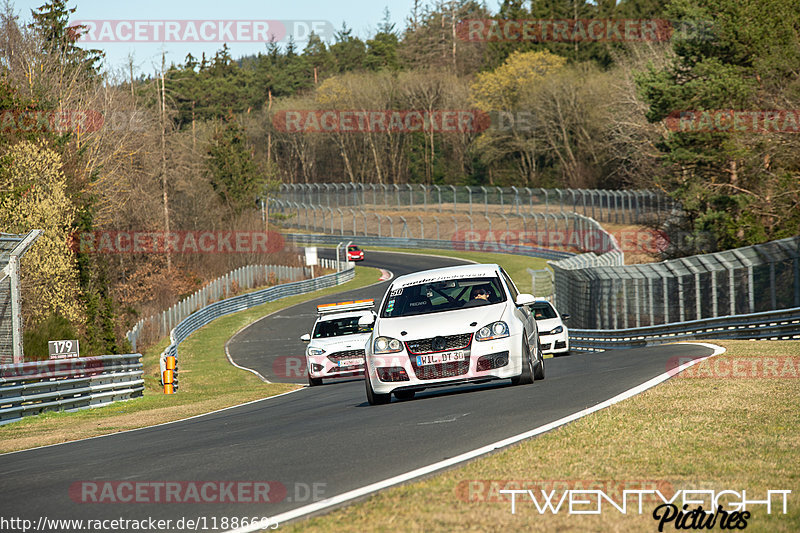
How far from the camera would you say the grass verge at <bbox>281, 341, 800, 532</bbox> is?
18.9 feet

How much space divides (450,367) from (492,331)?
73 cm

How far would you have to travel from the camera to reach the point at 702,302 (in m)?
29.0

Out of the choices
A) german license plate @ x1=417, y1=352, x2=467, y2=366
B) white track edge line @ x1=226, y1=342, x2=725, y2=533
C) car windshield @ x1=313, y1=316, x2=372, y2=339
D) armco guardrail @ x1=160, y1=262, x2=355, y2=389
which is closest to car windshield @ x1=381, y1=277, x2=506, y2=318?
german license plate @ x1=417, y1=352, x2=467, y2=366

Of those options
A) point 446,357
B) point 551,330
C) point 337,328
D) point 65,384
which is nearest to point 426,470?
point 446,357

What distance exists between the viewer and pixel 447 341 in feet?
41.2

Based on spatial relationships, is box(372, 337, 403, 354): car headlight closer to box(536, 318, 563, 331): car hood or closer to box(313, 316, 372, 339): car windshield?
box(313, 316, 372, 339): car windshield

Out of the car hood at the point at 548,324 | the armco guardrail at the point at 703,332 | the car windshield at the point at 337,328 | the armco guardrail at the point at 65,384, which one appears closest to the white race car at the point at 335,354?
the car windshield at the point at 337,328

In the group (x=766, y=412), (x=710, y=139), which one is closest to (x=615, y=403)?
(x=766, y=412)

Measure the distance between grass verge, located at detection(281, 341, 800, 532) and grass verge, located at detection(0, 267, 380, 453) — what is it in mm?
7751

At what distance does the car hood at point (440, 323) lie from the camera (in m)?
12.6

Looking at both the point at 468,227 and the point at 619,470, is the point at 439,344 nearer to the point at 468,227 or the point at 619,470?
the point at 619,470

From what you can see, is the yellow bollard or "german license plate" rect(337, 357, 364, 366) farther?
the yellow bollard

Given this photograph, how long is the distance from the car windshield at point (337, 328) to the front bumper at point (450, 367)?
9546 millimetres

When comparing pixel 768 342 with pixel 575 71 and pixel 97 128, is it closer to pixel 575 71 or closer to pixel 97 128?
pixel 97 128
